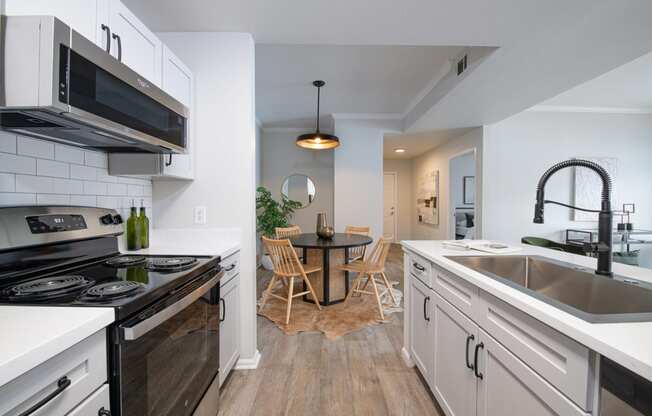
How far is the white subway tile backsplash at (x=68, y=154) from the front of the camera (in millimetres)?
1328

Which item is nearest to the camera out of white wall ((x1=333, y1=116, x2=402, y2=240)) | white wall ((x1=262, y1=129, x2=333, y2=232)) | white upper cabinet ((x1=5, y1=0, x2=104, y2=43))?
white upper cabinet ((x1=5, y1=0, x2=104, y2=43))

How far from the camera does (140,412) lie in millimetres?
879

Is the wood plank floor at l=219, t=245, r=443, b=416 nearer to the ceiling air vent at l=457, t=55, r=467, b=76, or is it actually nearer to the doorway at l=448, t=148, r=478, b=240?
the ceiling air vent at l=457, t=55, r=467, b=76

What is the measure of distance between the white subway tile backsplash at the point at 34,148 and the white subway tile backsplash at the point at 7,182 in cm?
11

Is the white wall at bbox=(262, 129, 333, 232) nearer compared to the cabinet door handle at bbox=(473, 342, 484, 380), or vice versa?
the cabinet door handle at bbox=(473, 342, 484, 380)

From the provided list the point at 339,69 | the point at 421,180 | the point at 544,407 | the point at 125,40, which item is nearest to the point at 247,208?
the point at 125,40

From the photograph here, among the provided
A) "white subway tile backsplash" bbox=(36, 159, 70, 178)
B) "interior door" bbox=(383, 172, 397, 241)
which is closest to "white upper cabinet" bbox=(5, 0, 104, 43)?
"white subway tile backsplash" bbox=(36, 159, 70, 178)

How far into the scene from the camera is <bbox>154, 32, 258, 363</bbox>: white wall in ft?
6.72

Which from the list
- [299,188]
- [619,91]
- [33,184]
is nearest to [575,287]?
[33,184]

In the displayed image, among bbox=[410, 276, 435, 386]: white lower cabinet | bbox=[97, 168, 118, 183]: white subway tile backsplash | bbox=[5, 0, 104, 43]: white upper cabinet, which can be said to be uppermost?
bbox=[5, 0, 104, 43]: white upper cabinet

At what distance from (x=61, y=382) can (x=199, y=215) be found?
146 centimetres

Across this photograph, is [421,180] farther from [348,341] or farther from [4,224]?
[4,224]

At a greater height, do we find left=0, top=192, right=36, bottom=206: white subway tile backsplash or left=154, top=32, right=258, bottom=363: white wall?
left=154, top=32, right=258, bottom=363: white wall

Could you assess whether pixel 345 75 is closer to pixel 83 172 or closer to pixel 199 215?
pixel 199 215
